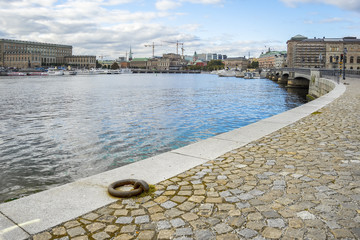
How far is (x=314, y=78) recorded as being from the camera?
4091 cm

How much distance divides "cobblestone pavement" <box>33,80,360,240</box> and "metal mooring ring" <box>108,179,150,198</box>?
0.42 ft

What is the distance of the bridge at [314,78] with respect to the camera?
1346 inches

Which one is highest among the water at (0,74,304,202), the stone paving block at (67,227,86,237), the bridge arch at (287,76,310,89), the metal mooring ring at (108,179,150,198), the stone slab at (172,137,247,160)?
the bridge arch at (287,76,310,89)

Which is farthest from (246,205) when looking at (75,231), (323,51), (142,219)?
(323,51)

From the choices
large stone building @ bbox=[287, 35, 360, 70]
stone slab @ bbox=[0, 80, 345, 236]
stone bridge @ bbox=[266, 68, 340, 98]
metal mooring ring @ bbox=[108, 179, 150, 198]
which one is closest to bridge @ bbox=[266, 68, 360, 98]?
stone bridge @ bbox=[266, 68, 340, 98]

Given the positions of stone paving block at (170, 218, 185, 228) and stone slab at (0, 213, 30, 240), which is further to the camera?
stone paving block at (170, 218, 185, 228)

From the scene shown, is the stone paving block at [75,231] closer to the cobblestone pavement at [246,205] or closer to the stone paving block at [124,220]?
the cobblestone pavement at [246,205]

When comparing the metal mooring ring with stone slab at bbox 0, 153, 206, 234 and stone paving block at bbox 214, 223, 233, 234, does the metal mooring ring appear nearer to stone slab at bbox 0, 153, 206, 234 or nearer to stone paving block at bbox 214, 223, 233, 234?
stone slab at bbox 0, 153, 206, 234

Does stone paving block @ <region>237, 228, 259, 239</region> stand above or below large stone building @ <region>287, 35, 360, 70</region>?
below

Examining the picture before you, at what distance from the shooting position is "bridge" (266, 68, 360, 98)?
3418 centimetres

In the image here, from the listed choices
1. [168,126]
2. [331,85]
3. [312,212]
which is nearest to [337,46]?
[331,85]

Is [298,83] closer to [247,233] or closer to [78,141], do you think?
[78,141]

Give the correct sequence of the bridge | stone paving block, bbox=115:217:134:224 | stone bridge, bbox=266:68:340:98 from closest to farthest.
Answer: stone paving block, bbox=115:217:134:224 → stone bridge, bbox=266:68:340:98 → the bridge

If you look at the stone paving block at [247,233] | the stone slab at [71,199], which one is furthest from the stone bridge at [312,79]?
the stone paving block at [247,233]
